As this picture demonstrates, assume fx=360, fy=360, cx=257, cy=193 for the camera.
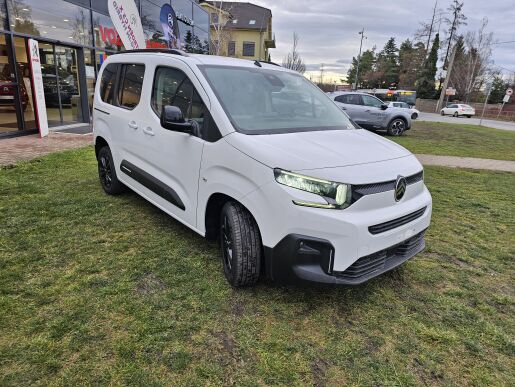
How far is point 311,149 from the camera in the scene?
2.65 m

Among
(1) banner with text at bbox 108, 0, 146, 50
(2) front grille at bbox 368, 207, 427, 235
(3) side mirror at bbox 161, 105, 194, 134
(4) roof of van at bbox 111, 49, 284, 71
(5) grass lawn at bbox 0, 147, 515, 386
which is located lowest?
(5) grass lawn at bbox 0, 147, 515, 386

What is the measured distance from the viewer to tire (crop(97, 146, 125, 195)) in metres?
4.86

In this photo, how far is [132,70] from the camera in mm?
A: 4156

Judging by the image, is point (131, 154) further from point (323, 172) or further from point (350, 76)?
point (350, 76)

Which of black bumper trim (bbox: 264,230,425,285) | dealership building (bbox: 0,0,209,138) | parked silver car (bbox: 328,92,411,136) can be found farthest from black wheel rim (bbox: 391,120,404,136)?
black bumper trim (bbox: 264,230,425,285)

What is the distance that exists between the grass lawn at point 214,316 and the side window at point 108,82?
5.43 feet

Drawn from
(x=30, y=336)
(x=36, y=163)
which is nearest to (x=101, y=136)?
(x=36, y=163)

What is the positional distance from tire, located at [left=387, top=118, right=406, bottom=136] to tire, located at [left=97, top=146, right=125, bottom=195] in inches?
458

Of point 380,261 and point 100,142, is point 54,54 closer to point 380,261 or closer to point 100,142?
point 100,142

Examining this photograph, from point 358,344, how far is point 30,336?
2159 millimetres

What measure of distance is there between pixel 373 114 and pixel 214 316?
41.9 ft

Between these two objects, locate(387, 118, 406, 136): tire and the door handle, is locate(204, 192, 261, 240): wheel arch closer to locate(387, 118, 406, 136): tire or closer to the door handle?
the door handle

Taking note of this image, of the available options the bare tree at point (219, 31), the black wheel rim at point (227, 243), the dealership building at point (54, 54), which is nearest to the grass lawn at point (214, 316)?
Answer: the black wheel rim at point (227, 243)

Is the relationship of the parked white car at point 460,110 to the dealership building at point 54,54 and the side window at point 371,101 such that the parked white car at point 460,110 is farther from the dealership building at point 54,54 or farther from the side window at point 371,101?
the dealership building at point 54,54
